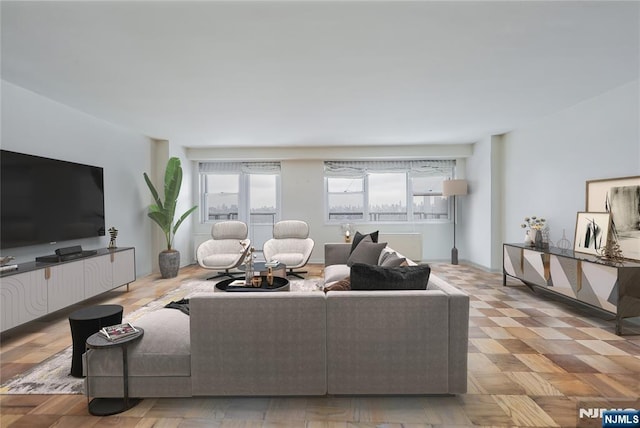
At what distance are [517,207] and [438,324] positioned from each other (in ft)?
14.1

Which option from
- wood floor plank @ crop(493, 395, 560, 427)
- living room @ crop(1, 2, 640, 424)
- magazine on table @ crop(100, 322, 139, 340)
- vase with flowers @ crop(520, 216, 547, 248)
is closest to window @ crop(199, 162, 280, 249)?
living room @ crop(1, 2, 640, 424)

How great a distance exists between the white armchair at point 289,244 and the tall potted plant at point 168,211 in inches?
60.8

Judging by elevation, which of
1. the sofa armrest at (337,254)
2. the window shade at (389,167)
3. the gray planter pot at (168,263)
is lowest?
the gray planter pot at (168,263)

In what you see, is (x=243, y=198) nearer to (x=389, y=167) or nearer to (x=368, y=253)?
(x=389, y=167)

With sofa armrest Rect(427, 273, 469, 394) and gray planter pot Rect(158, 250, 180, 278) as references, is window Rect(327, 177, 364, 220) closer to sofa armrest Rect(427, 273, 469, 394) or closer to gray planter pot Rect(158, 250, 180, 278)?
gray planter pot Rect(158, 250, 180, 278)

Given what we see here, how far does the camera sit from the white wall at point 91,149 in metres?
3.32

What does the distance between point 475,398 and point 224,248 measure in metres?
4.53

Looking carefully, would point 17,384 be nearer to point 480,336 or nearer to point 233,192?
point 480,336

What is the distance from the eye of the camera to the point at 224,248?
559 centimetres

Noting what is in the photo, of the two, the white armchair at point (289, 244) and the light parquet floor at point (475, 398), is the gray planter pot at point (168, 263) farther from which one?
the light parquet floor at point (475, 398)

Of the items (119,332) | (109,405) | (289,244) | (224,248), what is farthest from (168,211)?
(109,405)

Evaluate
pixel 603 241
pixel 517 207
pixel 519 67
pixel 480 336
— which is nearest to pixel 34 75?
pixel 519 67

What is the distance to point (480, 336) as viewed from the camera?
9.47 feet

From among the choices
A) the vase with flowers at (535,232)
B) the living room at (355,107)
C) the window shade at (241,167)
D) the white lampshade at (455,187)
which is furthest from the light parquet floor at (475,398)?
the window shade at (241,167)
